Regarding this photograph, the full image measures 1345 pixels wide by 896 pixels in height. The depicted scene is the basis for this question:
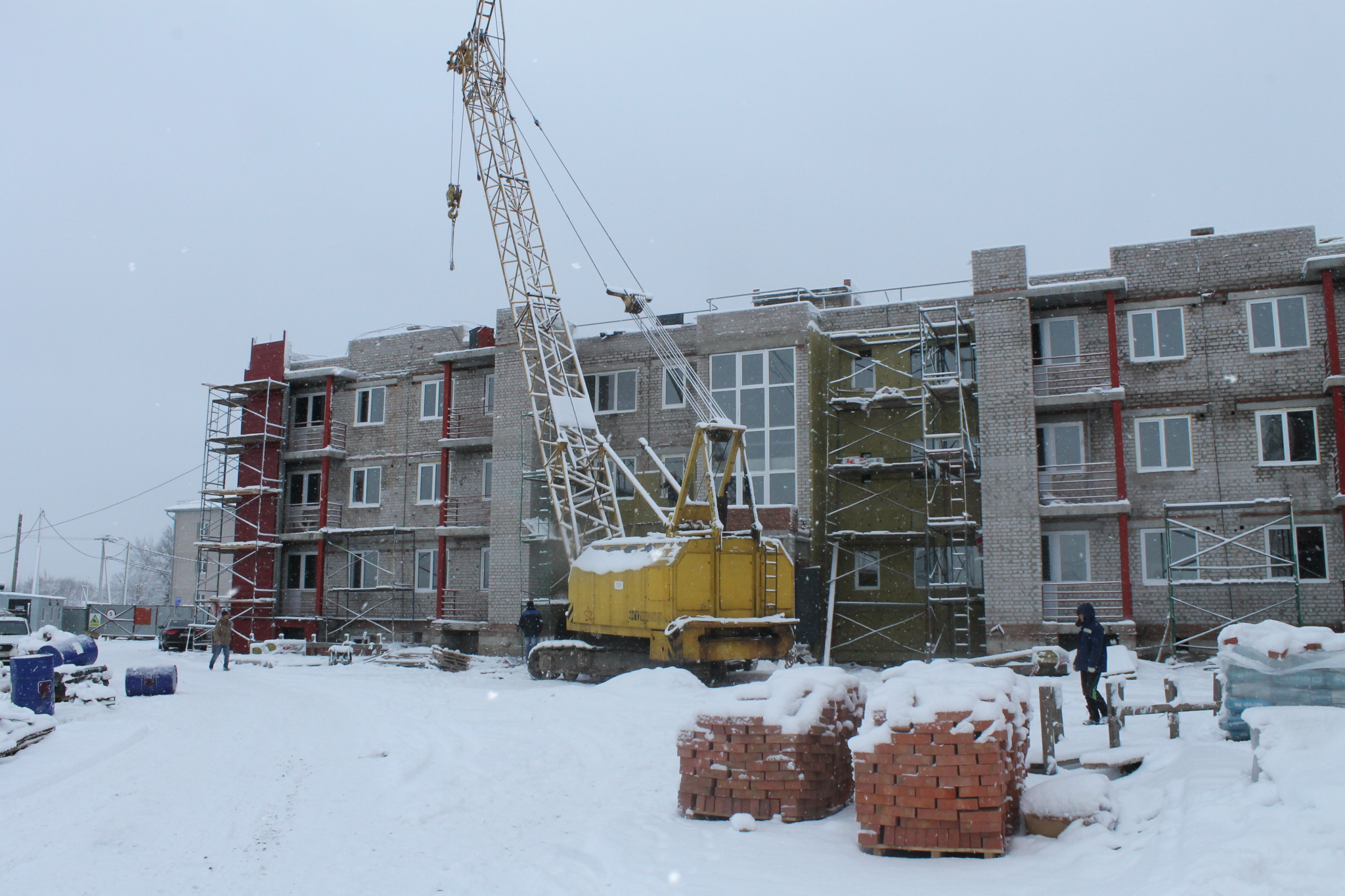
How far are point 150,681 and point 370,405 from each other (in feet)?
53.9

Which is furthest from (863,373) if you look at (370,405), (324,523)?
(324,523)

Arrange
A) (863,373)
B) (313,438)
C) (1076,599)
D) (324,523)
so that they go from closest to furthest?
(1076,599) < (863,373) < (324,523) < (313,438)

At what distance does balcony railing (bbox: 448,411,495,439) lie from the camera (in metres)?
29.8

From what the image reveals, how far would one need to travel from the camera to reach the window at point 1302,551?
20859mm

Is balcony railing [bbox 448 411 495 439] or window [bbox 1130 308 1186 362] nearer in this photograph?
window [bbox 1130 308 1186 362]

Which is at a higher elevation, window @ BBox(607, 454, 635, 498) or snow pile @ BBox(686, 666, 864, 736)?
window @ BBox(607, 454, 635, 498)

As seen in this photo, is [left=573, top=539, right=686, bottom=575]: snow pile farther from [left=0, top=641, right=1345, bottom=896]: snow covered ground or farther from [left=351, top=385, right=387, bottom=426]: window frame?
[left=351, top=385, right=387, bottom=426]: window frame

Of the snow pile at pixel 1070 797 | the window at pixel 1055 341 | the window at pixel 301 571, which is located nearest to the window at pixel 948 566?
the window at pixel 1055 341

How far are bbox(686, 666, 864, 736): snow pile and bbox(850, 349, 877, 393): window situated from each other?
635 inches

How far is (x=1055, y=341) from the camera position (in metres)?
23.4

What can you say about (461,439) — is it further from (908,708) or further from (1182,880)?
(1182,880)

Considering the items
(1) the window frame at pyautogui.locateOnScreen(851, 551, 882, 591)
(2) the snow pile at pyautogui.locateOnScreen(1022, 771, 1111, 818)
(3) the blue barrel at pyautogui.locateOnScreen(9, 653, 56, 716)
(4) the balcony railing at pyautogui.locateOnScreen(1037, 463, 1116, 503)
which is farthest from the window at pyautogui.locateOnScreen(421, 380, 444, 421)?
(2) the snow pile at pyautogui.locateOnScreen(1022, 771, 1111, 818)

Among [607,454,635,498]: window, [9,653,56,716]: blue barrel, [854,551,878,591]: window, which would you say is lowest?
[9,653,56,716]: blue barrel

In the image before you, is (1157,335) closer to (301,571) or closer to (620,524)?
(620,524)
